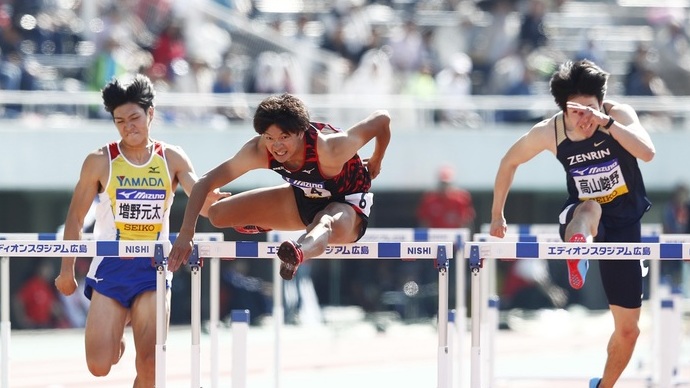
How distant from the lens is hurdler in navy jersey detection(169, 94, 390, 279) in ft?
23.6

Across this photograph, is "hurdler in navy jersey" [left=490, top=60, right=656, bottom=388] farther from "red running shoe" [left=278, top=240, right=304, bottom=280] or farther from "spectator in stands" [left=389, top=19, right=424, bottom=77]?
"spectator in stands" [left=389, top=19, right=424, bottom=77]

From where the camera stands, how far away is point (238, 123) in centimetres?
1723

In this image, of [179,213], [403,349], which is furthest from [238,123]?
[403,349]

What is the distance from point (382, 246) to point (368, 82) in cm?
1085

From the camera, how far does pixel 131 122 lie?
783 centimetres

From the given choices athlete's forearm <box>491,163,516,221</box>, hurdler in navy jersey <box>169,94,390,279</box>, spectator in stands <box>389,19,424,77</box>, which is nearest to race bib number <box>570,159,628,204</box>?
athlete's forearm <box>491,163,516,221</box>

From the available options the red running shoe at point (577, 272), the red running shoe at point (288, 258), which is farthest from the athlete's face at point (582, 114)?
the red running shoe at point (288, 258)

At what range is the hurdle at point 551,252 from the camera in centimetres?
708

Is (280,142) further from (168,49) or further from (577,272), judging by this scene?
(168,49)

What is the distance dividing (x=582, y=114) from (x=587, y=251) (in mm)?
872

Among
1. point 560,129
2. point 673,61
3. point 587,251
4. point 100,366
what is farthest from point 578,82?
point 673,61

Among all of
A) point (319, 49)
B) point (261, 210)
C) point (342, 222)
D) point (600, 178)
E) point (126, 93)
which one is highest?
point (319, 49)

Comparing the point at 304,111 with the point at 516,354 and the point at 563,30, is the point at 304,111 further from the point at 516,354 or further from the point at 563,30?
the point at 563,30

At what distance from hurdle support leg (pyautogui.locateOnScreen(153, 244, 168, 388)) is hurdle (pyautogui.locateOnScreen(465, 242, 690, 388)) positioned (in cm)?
167
